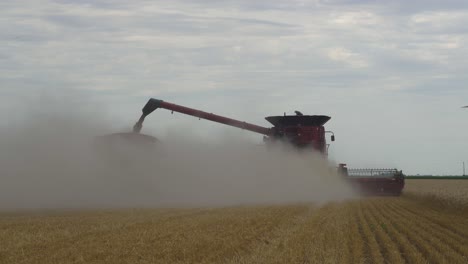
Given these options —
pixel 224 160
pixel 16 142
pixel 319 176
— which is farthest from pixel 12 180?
pixel 319 176

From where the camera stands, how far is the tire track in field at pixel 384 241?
51.5 ft

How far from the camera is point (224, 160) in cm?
4275

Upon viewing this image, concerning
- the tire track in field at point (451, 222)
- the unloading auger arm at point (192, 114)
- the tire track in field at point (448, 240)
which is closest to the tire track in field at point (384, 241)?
the tire track in field at point (448, 240)

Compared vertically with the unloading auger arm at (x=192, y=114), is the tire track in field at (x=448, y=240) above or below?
below

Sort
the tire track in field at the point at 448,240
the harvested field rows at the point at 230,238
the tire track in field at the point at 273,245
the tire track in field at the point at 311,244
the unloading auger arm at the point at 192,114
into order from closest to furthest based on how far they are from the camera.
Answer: the tire track in field at the point at 273,245 → the tire track in field at the point at 311,244 → the harvested field rows at the point at 230,238 → the tire track in field at the point at 448,240 → the unloading auger arm at the point at 192,114

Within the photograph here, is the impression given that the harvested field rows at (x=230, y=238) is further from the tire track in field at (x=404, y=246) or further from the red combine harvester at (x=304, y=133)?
the red combine harvester at (x=304, y=133)

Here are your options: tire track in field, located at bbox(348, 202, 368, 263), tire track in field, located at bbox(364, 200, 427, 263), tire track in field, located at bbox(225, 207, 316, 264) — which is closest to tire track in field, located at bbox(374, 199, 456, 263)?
tire track in field, located at bbox(364, 200, 427, 263)

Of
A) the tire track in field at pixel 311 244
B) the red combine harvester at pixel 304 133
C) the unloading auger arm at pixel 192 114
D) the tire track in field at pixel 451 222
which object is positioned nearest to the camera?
the tire track in field at pixel 311 244

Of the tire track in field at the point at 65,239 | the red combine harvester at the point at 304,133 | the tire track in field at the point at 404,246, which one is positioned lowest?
the tire track in field at the point at 404,246

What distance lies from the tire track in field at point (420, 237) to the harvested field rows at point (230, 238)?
24 mm

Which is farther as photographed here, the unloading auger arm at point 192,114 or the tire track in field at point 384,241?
the unloading auger arm at point 192,114

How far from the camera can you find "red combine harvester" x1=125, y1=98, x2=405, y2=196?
142ft

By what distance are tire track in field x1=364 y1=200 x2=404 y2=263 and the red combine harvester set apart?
1812cm

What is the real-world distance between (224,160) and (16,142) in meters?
12.4
